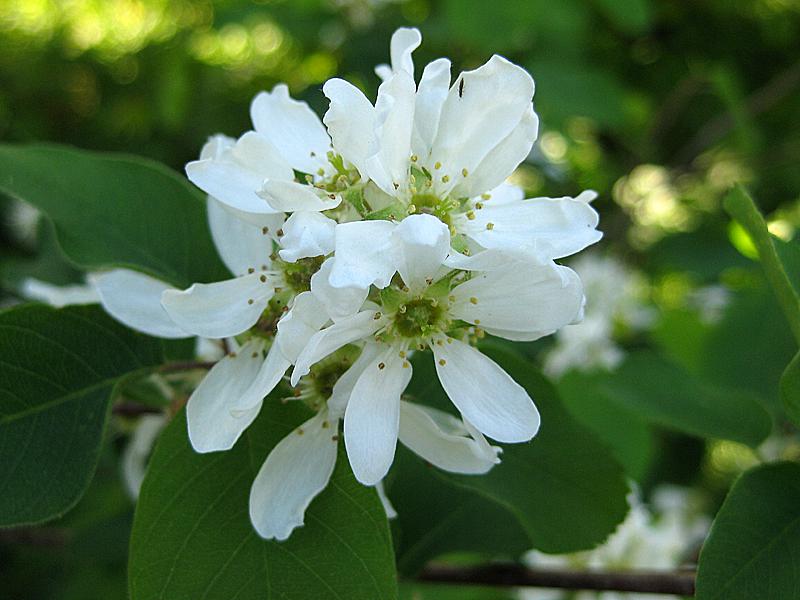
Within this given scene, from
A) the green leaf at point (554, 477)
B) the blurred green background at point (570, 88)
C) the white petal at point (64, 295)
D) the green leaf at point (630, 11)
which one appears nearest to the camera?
the green leaf at point (554, 477)

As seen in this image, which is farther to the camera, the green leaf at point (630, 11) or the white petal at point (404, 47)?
the green leaf at point (630, 11)

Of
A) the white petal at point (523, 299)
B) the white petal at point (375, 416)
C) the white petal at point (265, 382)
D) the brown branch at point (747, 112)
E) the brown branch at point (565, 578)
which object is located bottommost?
the brown branch at point (747, 112)

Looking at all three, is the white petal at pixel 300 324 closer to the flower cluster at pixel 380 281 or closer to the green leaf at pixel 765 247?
the flower cluster at pixel 380 281

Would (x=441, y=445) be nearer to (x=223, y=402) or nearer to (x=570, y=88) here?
(x=223, y=402)

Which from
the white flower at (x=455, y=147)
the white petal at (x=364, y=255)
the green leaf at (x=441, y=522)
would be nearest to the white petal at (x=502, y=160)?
the white flower at (x=455, y=147)

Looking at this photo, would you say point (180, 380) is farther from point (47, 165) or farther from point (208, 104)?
point (208, 104)

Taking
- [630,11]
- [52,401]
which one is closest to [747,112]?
[630,11]
